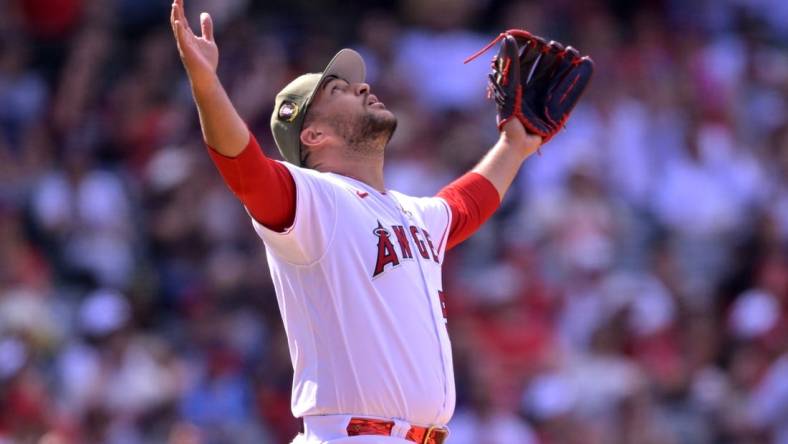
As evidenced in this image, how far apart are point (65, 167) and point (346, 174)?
17.8 feet

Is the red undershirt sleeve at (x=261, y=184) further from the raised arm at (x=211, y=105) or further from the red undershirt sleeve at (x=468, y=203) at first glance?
the red undershirt sleeve at (x=468, y=203)

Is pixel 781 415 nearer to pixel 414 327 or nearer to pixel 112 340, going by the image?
pixel 112 340

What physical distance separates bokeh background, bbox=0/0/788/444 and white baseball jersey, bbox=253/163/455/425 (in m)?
3.35

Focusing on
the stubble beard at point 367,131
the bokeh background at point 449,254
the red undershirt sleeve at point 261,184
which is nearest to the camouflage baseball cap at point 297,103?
the stubble beard at point 367,131

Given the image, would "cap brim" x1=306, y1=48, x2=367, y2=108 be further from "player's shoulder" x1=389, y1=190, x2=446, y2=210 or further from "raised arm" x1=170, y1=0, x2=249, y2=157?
"raised arm" x1=170, y1=0, x2=249, y2=157

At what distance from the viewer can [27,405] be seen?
8391mm

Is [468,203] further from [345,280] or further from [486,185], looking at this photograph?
[345,280]

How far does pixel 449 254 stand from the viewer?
32.5 ft

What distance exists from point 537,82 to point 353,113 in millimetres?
1128

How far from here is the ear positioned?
5.00 m

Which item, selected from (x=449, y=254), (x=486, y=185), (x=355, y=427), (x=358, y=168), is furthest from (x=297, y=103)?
(x=449, y=254)

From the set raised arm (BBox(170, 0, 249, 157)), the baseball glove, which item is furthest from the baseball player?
the baseball glove

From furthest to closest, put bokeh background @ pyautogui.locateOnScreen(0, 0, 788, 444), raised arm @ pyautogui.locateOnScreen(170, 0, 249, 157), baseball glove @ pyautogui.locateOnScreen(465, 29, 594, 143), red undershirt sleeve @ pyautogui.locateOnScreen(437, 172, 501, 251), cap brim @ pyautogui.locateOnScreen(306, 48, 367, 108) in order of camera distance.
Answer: bokeh background @ pyautogui.locateOnScreen(0, 0, 788, 444)
baseball glove @ pyautogui.locateOnScreen(465, 29, 594, 143)
red undershirt sleeve @ pyautogui.locateOnScreen(437, 172, 501, 251)
cap brim @ pyautogui.locateOnScreen(306, 48, 367, 108)
raised arm @ pyautogui.locateOnScreen(170, 0, 249, 157)

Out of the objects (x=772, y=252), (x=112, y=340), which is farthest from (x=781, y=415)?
(x=112, y=340)
